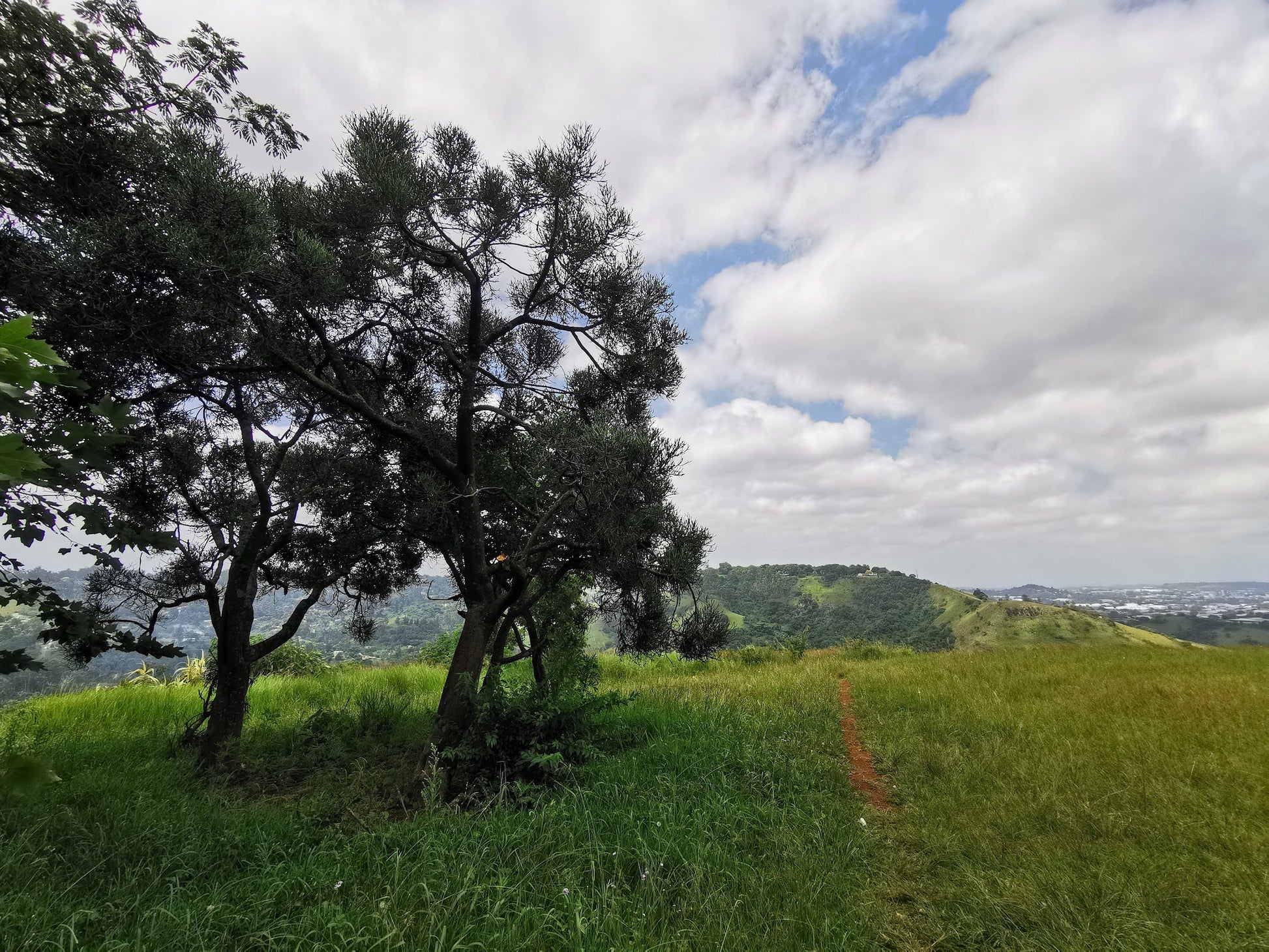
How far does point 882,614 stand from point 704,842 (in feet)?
170

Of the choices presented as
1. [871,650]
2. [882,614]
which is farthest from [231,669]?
[882,614]

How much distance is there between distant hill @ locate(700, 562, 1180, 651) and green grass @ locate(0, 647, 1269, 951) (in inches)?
114

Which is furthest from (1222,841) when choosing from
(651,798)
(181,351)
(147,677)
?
(147,677)

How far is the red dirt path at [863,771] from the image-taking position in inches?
240

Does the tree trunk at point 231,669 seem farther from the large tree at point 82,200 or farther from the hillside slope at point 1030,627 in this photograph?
the hillside slope at point 1030,627

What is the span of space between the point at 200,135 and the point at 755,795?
30.6 ft

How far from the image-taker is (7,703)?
1069 cm

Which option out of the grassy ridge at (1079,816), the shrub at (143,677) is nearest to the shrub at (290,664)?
the shrub at (143,677)

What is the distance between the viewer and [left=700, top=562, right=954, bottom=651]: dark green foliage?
3881 cm

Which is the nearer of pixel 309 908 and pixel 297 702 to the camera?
pixel 309 908

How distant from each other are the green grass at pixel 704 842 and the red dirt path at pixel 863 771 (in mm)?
186

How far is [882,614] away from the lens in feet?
165

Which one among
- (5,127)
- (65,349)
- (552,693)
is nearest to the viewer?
(5,127)

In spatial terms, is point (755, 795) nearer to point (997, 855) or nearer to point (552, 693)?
point (997, 855)
